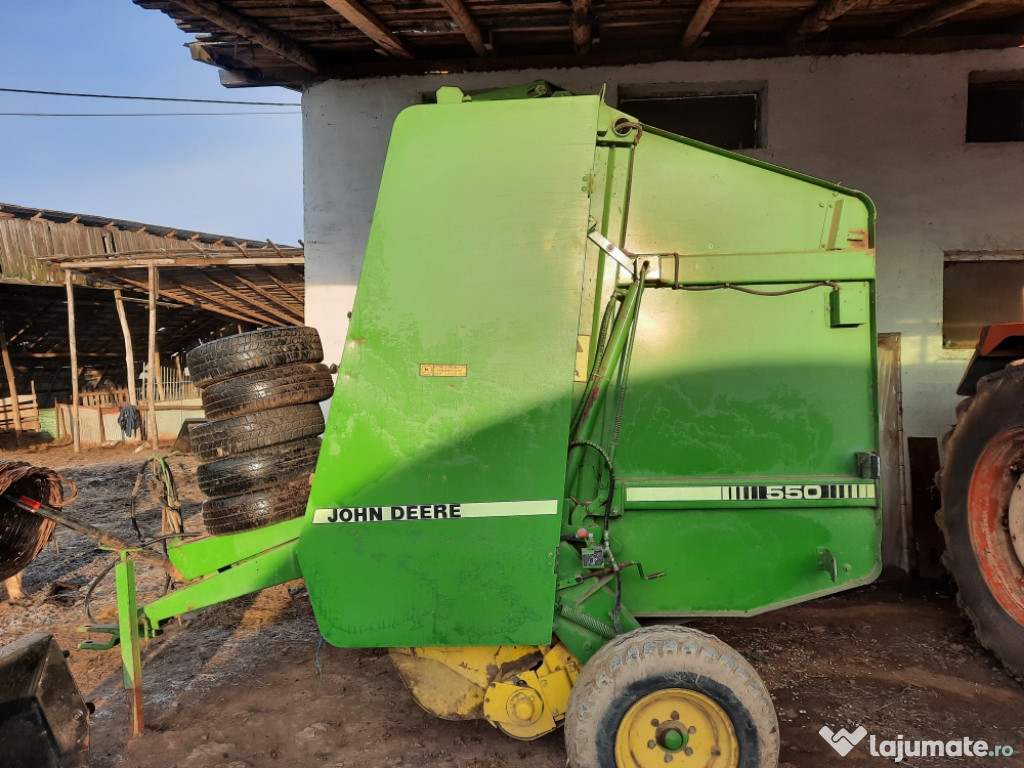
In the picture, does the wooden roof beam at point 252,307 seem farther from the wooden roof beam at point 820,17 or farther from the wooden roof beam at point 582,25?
the wooden roof beam at point 820,17

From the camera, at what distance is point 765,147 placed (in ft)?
17.2

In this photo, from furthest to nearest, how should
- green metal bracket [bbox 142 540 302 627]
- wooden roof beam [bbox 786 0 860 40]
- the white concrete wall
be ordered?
the white concrete wall, wooden roof beam [bbox 786 0 860 40], green metal bracket [bbox 142 540 302 627]

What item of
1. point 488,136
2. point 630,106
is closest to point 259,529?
point 488,136

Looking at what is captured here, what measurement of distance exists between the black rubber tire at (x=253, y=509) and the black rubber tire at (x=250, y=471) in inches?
1.3

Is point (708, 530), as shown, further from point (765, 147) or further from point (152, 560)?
point (765, 147)

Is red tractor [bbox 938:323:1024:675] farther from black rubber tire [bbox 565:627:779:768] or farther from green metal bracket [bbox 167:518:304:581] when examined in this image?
green metal bracket [bbox 167:518:304:581]

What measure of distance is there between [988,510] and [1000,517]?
6 centimetres

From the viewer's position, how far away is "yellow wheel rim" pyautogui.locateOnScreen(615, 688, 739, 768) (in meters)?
2.25

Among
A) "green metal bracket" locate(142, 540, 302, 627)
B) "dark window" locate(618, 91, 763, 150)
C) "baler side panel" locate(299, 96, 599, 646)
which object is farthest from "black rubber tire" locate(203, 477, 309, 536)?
"dark window" locate(618, 91, 763, 150)

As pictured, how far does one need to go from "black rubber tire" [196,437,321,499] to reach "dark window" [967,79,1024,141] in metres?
6.20

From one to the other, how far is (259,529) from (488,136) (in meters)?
2.00

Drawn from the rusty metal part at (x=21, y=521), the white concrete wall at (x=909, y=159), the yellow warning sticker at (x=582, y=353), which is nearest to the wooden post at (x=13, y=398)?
the rusty metal part at (x=21, y=521)

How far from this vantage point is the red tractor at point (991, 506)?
3.25 metres

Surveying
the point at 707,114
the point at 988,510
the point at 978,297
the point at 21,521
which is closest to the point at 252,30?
the point at 21,521
